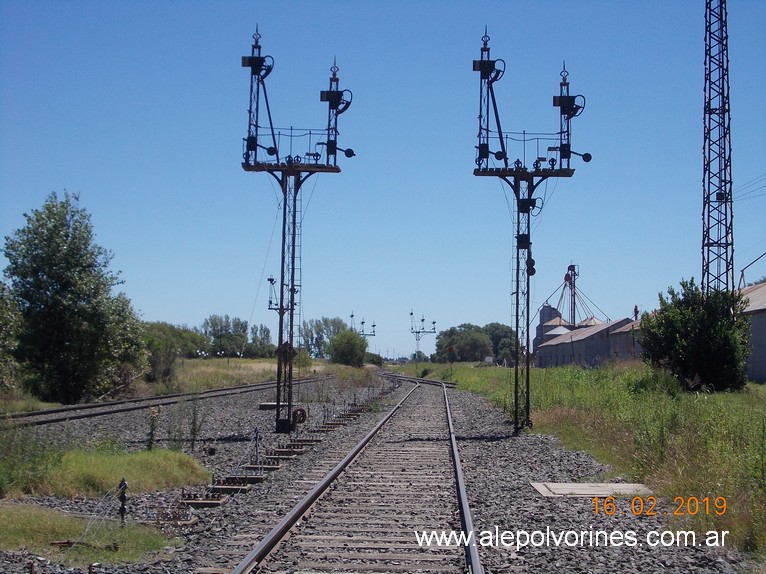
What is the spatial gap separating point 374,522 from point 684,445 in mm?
5730

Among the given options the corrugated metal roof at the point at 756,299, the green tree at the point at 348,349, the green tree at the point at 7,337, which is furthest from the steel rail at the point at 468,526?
the green tree at the point at 348,349

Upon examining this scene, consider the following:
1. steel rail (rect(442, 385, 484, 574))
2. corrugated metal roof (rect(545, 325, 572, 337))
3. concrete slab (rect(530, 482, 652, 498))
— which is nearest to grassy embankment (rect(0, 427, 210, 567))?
steel rail (rect(442, 385, 484, 574))

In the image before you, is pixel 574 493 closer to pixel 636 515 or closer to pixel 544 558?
pixel 636 515

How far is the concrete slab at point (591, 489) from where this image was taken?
424 inches

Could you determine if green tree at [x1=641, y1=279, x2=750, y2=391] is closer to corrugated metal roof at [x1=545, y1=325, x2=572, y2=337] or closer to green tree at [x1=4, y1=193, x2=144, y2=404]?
green tree at [x1=4, y1=193, x2=144, y2=404]

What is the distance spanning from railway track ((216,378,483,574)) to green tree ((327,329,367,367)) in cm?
6953

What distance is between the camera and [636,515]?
9438 mm

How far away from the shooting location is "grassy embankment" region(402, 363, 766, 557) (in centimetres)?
861

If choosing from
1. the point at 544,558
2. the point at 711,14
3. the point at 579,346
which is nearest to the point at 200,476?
the point at 544,558

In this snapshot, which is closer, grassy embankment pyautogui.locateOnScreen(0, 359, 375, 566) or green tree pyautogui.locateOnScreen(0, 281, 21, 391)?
grassy embankment pyautogui.locateOnScreen(0, 359, 375, 566)

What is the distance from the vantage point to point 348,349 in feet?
279

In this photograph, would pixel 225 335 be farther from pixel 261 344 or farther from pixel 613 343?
pixel 613 343
